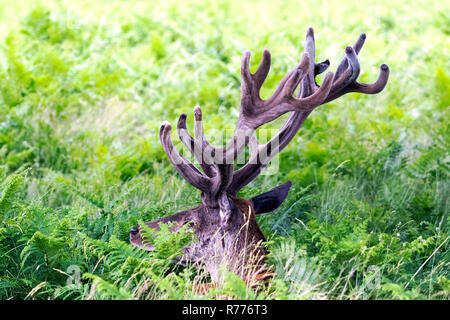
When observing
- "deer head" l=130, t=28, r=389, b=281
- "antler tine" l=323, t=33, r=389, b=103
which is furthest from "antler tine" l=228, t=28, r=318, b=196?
"antler tine" l=323, t=33, r=389, b=103

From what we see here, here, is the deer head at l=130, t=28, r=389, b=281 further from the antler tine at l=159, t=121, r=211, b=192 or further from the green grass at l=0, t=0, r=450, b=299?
the green grass at l=0, t=0, r=450, b=299

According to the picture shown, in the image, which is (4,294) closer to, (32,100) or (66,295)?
(66,295)

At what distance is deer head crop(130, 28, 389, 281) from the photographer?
3.34 meters

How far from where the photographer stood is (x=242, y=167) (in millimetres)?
3572

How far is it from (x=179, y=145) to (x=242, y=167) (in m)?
2.71

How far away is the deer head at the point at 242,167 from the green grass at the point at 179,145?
192mm

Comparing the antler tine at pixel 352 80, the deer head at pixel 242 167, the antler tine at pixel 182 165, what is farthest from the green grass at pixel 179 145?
the antler tine at pixel 352 80

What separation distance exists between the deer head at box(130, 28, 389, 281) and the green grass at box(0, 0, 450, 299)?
19 cm

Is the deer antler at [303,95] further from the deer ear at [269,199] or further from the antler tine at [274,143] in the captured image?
the deer ear at [269,199]

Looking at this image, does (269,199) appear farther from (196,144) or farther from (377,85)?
(377,85)

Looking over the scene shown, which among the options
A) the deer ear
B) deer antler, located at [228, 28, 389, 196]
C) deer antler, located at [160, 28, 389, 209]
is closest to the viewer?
deer antler, located at [160, 28, 389, 209]

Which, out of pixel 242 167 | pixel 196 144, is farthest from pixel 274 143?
pixel 196 144

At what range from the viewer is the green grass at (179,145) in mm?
3557
